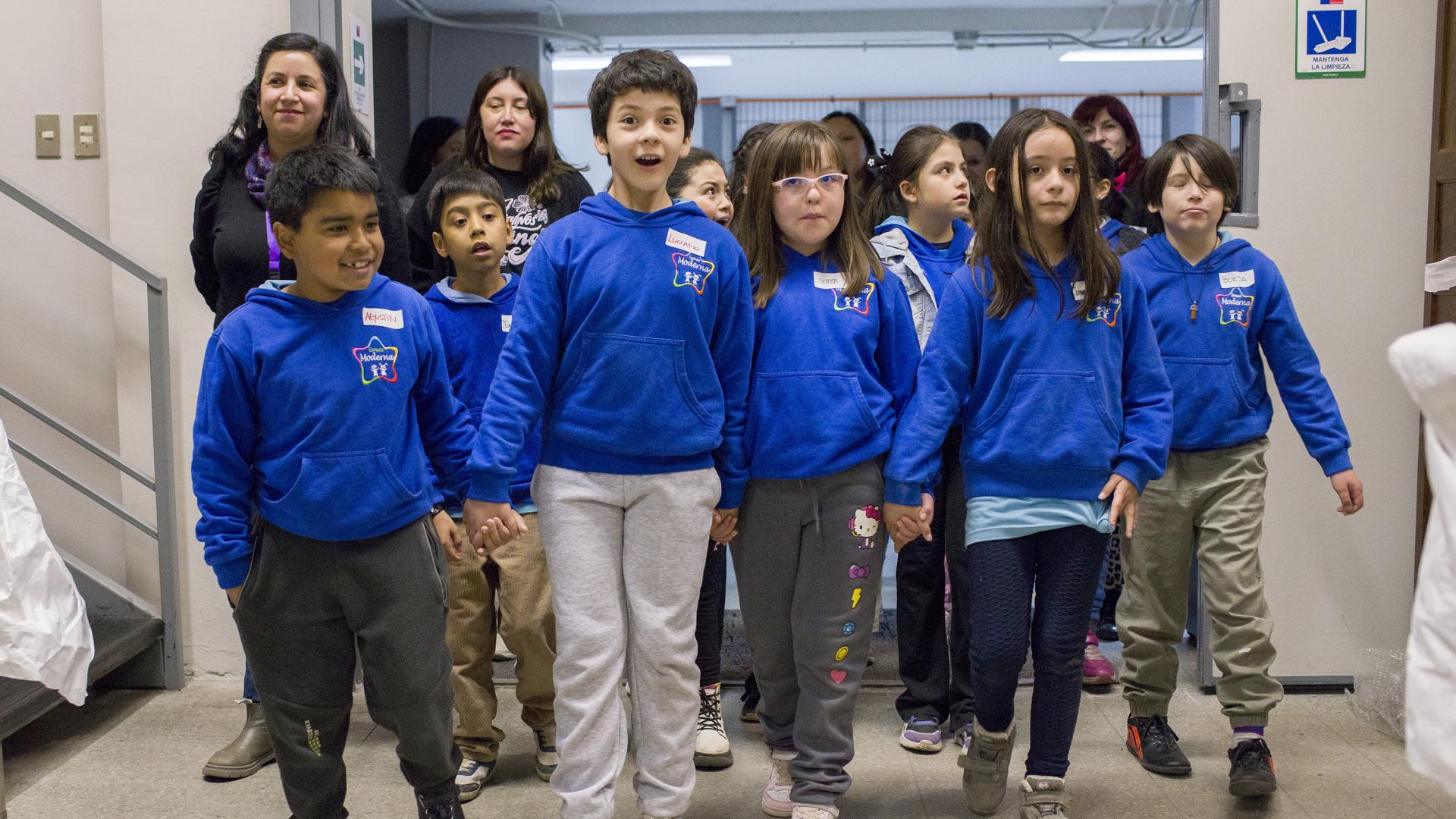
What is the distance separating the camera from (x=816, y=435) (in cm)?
212

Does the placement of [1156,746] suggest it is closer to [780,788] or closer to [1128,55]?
[780,788]

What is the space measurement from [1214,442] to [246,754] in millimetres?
2064

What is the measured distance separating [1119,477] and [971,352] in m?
0.33

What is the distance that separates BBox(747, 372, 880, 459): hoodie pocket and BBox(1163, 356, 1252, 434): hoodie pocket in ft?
2.37

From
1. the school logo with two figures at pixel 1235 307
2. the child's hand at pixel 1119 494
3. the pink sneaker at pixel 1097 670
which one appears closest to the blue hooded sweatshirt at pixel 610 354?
the child's hand at pixel 1119 494

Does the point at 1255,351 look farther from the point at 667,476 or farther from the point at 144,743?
the point at 144,743

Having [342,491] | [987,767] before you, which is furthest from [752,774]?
[342,491]

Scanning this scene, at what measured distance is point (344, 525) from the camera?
185cm

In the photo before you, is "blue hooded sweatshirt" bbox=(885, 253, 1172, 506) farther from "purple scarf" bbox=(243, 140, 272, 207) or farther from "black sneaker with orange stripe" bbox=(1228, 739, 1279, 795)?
"purple scarf" bbox=(243, 140, 272, 207)

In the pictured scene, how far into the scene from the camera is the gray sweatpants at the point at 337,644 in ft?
6.18

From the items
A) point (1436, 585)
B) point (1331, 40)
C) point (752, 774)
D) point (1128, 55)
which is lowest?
point (752, 774)

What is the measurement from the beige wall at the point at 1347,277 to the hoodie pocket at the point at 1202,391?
0.64 meters

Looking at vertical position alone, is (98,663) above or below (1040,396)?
below

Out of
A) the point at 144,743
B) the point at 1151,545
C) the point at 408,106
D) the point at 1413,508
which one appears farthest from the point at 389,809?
the point at 408,106
